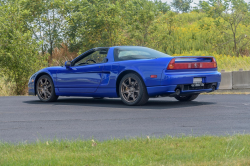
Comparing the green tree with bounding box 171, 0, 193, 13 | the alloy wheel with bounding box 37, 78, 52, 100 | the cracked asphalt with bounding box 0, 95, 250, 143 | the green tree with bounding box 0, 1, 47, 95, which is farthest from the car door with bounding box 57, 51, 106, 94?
the green tree with bounding box 171, 0, 193, 13

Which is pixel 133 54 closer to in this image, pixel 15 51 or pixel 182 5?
pixel 15 51

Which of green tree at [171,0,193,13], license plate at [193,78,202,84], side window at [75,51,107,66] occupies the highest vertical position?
green tree at [171,0,193,13]

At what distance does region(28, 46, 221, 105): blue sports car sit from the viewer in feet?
27.1

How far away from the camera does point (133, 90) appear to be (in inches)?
341

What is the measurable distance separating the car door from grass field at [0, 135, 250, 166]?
4764 mm

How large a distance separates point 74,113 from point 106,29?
20326 mm

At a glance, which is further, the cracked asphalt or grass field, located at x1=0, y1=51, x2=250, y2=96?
grass field, located at x1=0, y1=51, x2=250, y2=96

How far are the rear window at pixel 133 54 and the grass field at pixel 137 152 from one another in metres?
4.46

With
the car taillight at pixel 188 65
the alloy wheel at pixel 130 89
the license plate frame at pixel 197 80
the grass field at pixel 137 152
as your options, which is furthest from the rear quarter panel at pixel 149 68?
the grass field at pixel 137 152

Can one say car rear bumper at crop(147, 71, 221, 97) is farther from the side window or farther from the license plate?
the side window

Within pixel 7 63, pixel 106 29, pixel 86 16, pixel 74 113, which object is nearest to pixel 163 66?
pixel 74 113

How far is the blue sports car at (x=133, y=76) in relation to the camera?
27.1 ft

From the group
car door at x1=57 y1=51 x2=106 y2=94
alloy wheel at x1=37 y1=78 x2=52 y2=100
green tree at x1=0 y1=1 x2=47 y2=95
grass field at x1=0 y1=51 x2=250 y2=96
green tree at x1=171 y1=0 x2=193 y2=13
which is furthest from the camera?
green tree at x1=171 y1=0 x2=193 y2=13

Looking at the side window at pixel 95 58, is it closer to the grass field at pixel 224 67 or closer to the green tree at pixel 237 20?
the grass field at pixel 224 67
